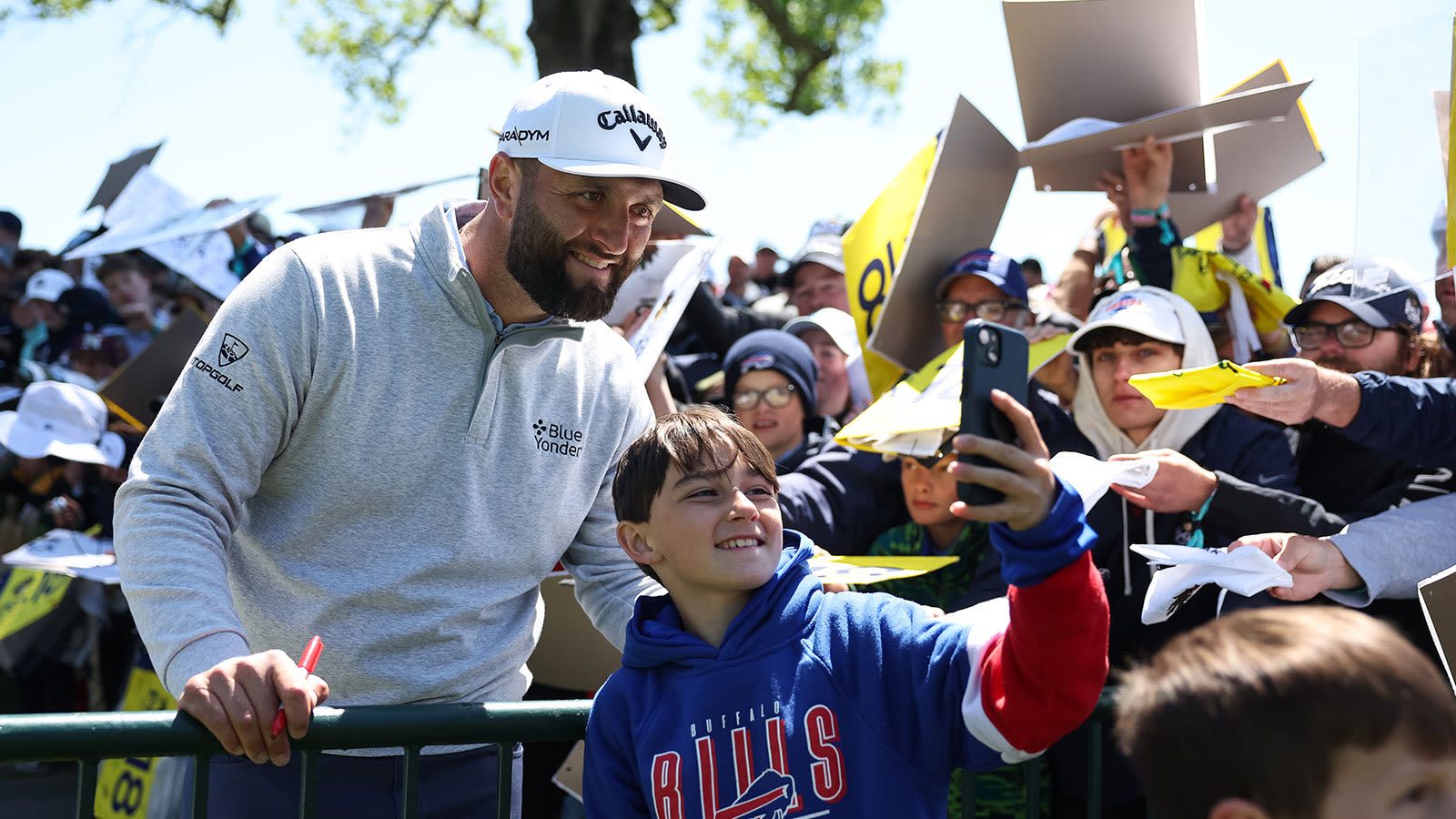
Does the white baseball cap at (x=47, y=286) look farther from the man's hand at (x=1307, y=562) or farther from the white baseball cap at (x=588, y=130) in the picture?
the man's hand at (x=1307, y=562)

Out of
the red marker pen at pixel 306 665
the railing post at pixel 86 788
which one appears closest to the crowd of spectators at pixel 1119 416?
the red marker pen at pixel 306 665

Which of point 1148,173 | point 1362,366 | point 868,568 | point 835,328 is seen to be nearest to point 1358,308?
point 1362,366

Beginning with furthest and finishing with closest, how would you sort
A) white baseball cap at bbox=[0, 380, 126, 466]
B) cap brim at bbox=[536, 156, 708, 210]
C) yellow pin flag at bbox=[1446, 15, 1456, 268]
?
white baseball cap at bbox=[0, 380, 126, 466]
yellow pin flag at bbox=[1446, 15, 1456, 268]
cap brim at bbox=[536, 156, 708, 210]

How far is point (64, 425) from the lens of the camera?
6516 mm

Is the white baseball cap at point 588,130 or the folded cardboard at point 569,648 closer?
the white baseball cap at point 588,130

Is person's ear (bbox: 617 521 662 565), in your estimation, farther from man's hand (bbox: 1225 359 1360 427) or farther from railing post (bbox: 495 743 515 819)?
man's hand (bbox: 1225 359 1360 427)

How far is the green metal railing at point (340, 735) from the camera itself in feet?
6.80

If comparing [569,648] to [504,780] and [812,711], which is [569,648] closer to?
[504,780]

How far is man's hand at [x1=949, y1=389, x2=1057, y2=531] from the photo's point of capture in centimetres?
152

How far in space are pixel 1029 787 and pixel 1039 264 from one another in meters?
6.57

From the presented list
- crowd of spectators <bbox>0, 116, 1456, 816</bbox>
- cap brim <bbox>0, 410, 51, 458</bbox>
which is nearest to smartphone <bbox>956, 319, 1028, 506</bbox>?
crowd of spectators <bbox>0, 116, 1456, 816</bbox>

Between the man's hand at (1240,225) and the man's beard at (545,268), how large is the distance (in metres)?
2.90

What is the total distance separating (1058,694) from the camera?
5.76 ft

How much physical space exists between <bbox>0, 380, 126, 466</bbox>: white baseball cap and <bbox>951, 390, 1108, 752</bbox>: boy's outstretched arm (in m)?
5.77
